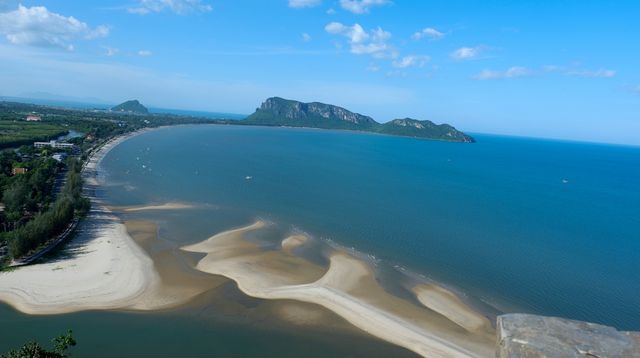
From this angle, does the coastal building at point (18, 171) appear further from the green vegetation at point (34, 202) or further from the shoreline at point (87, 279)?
the shoreline at point (87, 279)

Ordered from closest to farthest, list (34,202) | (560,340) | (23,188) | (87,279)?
(560,340), (87,279), (34,202), (23,188)

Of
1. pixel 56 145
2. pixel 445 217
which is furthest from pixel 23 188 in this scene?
pixel 56 145

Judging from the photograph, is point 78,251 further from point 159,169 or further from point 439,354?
point 159,169

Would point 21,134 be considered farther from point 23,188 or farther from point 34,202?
point 34,202

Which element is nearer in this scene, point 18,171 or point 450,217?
point 450,217

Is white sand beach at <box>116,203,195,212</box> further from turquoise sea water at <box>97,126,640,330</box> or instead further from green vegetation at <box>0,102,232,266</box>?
green vegetation at <box>0,102,232,266</box>
